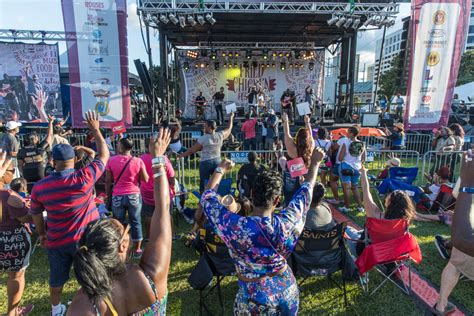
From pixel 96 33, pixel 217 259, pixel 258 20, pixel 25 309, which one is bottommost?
pixel 25 309

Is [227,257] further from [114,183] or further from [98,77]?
[98,77]

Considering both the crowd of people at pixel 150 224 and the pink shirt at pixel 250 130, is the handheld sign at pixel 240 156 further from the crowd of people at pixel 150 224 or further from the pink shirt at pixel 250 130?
the pink shirt at pixel 250 130

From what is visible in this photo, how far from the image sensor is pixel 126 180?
13.5 ft

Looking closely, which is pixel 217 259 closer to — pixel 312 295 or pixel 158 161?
pixel 312 295

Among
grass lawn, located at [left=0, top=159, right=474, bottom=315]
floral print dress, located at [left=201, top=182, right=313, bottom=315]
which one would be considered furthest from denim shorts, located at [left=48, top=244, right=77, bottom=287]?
floral print dress, located at [left=201, top=182, right=313, bottom=315]

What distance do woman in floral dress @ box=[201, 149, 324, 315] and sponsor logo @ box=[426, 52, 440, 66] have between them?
784 cm

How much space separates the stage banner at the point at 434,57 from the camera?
7664 mm

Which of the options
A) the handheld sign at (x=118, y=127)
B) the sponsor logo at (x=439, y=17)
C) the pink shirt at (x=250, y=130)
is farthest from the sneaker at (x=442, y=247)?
the pink shirt at (x=250, y=130)

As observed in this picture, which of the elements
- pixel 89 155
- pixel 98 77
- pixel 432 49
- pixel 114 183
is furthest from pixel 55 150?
pixel 432 49

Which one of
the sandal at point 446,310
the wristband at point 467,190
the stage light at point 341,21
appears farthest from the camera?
the stage light at point 341,21

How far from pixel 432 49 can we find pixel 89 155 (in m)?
8.21

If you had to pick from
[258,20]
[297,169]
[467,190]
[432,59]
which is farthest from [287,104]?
[467,190]

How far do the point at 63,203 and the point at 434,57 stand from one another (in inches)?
346

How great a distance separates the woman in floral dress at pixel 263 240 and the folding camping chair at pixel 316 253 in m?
1.33
